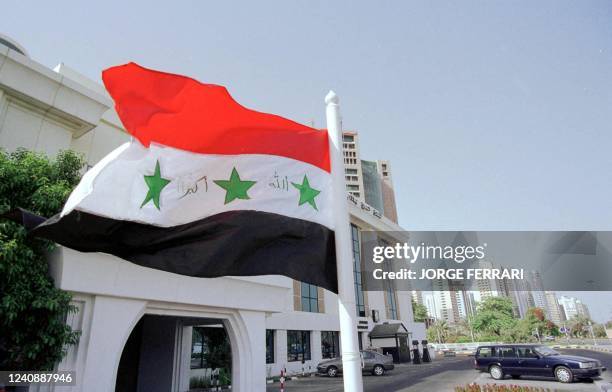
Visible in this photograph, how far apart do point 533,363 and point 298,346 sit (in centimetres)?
1699

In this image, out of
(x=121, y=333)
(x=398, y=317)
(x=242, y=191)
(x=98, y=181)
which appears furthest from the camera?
(x=398, y=317)

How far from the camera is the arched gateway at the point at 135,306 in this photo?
8109 mm

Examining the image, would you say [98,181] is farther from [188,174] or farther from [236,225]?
[236,225]

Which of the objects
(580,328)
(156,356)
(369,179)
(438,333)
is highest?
(369,179)

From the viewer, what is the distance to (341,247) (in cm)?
368

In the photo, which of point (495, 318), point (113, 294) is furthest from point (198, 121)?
point (495, 318)

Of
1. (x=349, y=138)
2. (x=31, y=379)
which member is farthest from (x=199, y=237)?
(x=349, y=138)

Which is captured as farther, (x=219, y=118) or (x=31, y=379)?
(x=31, y=379)

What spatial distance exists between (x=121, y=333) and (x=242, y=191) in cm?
663

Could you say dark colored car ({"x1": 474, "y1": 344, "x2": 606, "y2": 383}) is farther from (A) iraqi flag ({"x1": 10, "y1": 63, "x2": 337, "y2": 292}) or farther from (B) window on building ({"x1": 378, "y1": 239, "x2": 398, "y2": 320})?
(B) window on building ({"x1": 378, "y1": 239, "x2": 398, "y2": 320})

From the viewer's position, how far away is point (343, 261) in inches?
142

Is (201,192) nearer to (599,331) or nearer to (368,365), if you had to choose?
(368,365)

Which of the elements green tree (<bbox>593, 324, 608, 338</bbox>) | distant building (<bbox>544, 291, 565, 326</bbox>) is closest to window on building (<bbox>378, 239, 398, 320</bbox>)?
green tree (<bbox>593, 324, 608, 338</bbox>)

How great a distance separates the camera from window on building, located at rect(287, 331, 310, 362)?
29203mm
